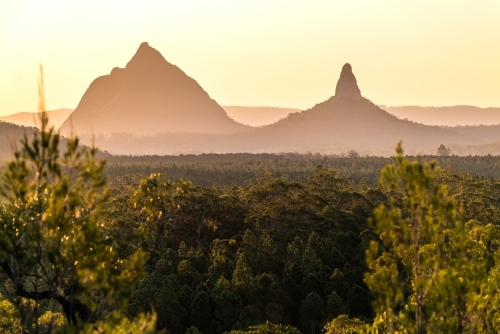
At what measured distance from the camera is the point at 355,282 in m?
36.0

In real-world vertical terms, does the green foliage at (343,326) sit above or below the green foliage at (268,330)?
above

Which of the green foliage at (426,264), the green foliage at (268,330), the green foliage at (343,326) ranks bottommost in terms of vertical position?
the green foliage at (268,330)

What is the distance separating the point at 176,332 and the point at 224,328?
9.08 feet

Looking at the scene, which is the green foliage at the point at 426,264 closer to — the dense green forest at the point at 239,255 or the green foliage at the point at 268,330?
the dense green forest at the point at 239,255

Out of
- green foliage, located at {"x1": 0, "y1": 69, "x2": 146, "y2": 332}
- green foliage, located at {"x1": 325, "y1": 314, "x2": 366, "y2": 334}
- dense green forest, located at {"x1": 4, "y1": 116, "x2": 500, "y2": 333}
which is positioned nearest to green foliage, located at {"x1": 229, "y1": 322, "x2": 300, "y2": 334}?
dense green forest, located at {"x1": 4, "y1": 116, "x2": 500, "y2": 333}

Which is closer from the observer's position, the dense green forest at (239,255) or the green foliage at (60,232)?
the green foliage at (60,232)

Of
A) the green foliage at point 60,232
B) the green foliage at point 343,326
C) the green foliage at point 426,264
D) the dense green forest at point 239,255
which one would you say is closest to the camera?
the green foliage at point 60,232

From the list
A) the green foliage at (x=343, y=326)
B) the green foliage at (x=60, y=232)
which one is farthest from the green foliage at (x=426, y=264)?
the green foliage at (x=343, y=326)

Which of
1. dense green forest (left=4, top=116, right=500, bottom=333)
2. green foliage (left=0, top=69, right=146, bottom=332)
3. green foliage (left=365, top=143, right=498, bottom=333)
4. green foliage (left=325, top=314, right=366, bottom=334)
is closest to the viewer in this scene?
green foliage (left=0, top=69, right=146, bottom=332)

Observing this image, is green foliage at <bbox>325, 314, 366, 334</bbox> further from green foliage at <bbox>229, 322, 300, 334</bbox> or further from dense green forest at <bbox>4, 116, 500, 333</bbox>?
green foliage at <bbox>229, 322, 300, 334</bbox>

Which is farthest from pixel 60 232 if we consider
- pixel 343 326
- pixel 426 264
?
pixel 343 326

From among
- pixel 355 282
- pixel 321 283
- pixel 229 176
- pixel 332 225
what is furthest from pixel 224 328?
pixel 229 176

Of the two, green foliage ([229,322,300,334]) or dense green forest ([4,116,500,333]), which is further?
green foliage ([229,322,300,334])

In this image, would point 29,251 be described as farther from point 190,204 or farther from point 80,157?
point 190,204
